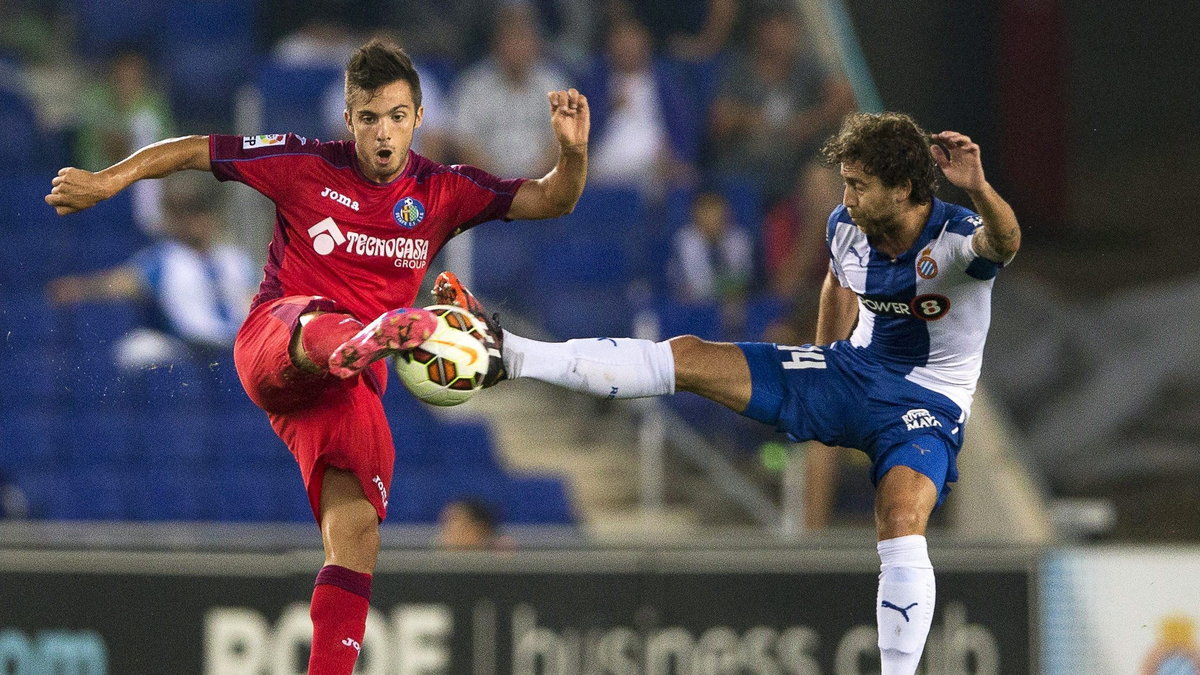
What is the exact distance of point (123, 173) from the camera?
496 cm

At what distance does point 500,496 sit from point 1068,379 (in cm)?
515

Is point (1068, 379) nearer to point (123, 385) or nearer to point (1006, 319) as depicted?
point (1006, 319)

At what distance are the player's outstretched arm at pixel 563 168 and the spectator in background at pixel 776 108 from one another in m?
4.12

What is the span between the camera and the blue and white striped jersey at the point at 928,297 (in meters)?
5.20

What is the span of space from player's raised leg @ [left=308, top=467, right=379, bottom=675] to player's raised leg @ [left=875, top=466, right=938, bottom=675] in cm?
159

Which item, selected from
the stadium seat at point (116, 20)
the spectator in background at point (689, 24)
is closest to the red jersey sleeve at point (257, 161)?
the spectator in background at point (689, 24)

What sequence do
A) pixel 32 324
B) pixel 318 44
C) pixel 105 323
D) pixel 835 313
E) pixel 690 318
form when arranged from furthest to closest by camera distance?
1. pixel 318 44
2. pixel 690 318
3. pixel 32 324
4. pixel 105 323
5. pixel 835 313

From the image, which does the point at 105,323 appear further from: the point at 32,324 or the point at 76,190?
the point at 76,190

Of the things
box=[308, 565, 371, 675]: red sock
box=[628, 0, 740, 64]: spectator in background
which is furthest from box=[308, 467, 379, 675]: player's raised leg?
box=[628, 0, 740, 64]: spectator in background

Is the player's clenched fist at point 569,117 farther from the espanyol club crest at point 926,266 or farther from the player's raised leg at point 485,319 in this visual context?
the espanyol club crest at point 926,266

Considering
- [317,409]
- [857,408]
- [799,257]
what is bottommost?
[317,409]

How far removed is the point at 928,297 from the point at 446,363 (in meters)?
1.60

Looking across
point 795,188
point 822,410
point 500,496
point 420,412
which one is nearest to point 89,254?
point 420,412

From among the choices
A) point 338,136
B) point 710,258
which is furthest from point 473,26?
point 710,258
